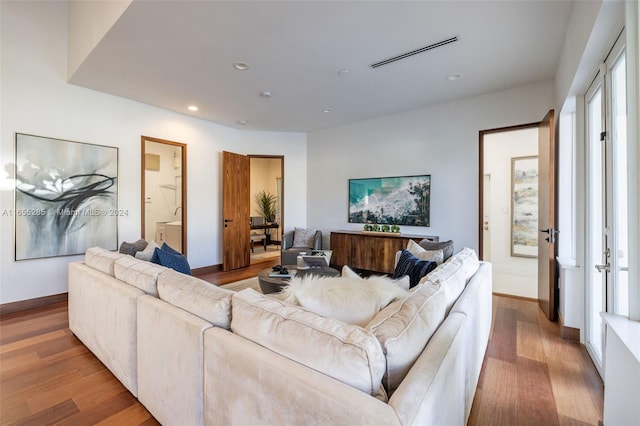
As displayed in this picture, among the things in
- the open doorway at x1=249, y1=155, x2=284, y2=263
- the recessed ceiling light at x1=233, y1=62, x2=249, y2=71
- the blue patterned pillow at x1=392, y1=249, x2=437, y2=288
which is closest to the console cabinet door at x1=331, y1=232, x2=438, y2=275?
the blue patterned pillow at x1=392, y1=249, x2=437, y2=288

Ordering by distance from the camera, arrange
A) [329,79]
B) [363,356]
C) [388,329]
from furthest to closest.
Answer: [329,79] < [388,329] < [363,356]

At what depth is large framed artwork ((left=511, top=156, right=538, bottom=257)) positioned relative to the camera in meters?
5.05

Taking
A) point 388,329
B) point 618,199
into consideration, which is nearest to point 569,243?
point 618,199

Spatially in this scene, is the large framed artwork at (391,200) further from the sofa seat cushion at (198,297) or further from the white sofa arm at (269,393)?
the white sofa arm at (269,393)

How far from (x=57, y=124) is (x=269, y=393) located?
14.5 ft

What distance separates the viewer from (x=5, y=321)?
3.03 metres

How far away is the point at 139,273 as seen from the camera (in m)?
1.89

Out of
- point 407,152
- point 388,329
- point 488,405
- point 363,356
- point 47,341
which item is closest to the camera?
point 363,356

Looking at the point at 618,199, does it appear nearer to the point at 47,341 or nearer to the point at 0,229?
the point at 47,341

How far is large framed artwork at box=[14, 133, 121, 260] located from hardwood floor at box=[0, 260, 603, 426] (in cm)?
107

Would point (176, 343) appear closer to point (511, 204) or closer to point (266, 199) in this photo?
point (511, 204)

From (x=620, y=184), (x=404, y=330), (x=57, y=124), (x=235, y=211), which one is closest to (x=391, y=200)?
(x=235, y=211)

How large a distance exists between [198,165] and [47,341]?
3.30 m

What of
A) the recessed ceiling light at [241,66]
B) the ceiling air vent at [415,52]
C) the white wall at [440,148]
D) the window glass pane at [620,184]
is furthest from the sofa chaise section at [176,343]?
the white wall at [440,148]
